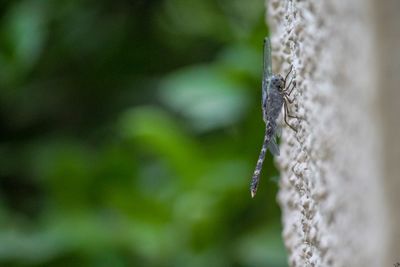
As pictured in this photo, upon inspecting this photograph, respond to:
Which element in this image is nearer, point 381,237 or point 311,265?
point 311,265

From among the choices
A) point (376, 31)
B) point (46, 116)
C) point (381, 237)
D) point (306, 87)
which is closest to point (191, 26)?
point (46, 116)

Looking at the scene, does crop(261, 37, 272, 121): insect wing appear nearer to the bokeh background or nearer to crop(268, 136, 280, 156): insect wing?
crop(268, 136, 280, 156): insect wing

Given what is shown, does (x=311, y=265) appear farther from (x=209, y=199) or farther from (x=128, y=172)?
(x=128, y=172)

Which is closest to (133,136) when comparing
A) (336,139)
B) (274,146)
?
(336,139)

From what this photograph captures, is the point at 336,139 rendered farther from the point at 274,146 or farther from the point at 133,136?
the point at 133,136

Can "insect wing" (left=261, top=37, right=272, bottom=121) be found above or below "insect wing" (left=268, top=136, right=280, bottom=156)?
above

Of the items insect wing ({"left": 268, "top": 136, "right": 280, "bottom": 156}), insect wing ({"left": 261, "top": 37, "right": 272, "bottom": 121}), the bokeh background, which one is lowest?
insect wing ({"left": 268, "top": 136, "right": 280, "bottom": 156})

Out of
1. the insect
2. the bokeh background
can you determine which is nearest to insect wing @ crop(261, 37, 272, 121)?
the insect
